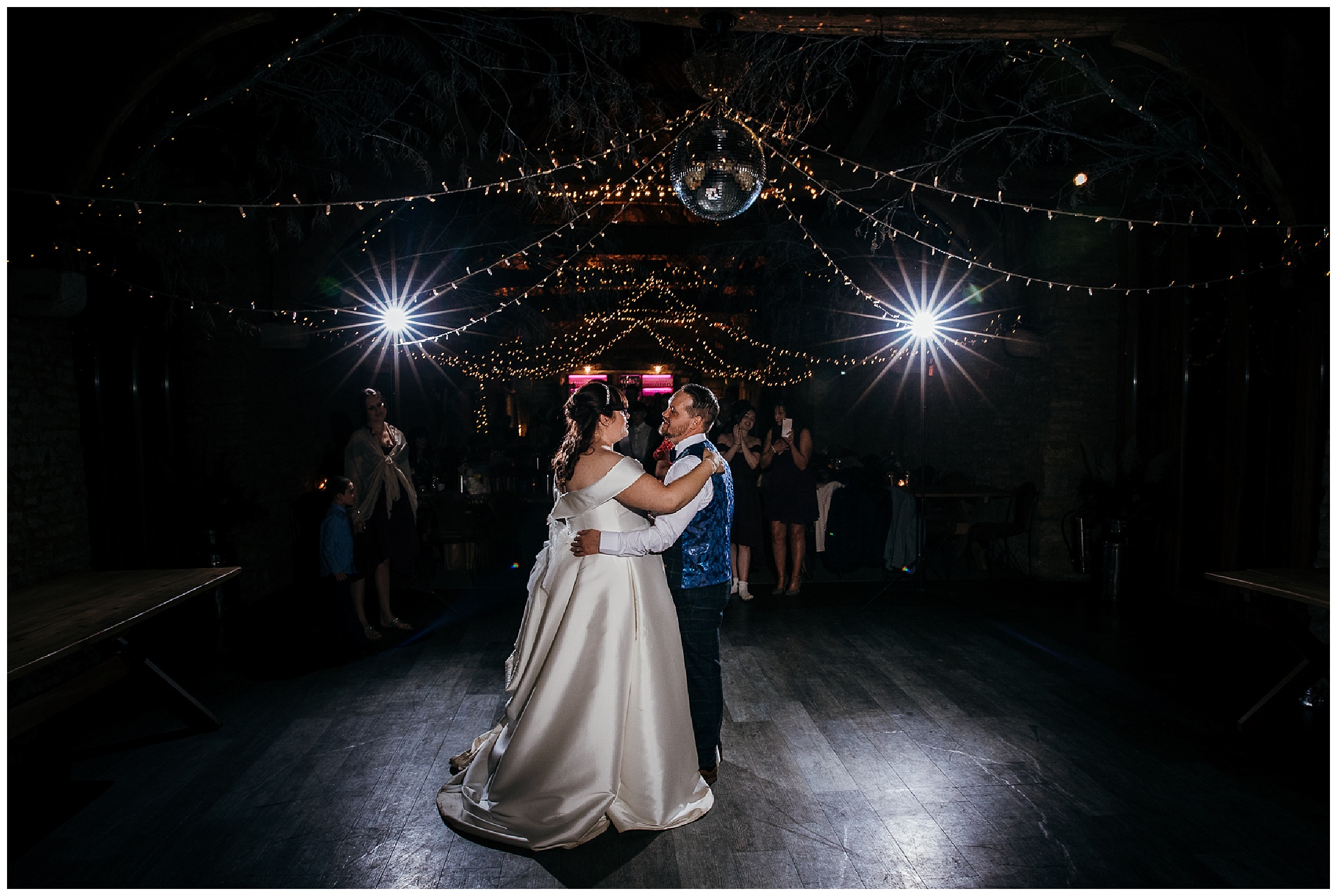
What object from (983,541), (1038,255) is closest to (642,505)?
(983,541)

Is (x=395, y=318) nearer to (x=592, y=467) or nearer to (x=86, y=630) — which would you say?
(x=86, y=630)

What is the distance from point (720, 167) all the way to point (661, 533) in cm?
179

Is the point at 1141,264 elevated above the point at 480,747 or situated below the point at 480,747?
above

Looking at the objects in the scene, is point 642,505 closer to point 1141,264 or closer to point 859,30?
point 859,30

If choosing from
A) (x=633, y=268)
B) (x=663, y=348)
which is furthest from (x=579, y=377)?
(x=633, y=268)

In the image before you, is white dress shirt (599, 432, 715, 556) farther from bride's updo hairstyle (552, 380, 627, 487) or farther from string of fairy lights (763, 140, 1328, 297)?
string of fairy lights (763, 140, 1328, 297)

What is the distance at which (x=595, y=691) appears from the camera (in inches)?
98.4

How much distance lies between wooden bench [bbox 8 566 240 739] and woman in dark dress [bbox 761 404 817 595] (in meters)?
3.73

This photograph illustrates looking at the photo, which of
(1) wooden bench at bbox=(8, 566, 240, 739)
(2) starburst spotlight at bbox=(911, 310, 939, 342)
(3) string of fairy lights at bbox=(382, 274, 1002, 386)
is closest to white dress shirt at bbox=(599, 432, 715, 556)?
(1) wooden bench at bbox=(8, 566, 240, 739)

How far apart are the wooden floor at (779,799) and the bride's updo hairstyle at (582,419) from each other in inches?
49.1

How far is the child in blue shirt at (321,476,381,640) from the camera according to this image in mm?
4527

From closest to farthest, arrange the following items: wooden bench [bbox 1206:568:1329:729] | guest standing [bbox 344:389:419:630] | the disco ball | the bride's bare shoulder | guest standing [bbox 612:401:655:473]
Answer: the bride's bare shoulder → wooden bench [bbox 1206:568:1329:729] → the disco ball → guest standing [bbox 344:389:419:630] → guest standing [bbox 612:401:655:473]

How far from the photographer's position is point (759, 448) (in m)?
6.77

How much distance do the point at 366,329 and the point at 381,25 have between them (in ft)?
15.5
